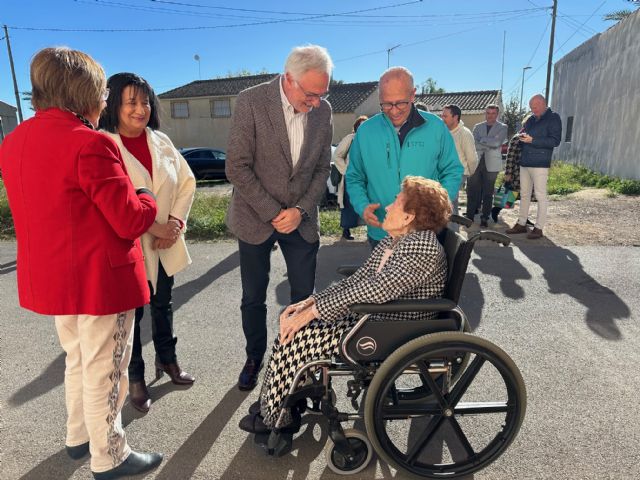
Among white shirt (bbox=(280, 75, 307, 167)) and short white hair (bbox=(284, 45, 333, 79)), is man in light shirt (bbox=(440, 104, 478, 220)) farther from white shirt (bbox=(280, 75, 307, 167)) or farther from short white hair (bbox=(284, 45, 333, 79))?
short white hair (bbox=(284, 45, 333, 79))

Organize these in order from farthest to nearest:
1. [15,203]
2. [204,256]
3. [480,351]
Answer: [204,256], [480,351], [15,203]

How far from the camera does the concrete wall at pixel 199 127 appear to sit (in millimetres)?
29828

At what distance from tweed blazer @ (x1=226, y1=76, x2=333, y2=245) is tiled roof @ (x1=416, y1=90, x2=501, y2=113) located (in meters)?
32.4

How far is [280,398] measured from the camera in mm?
2162

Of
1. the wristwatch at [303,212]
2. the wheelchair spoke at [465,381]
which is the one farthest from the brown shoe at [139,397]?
the wheelchair spoke at [465,381]

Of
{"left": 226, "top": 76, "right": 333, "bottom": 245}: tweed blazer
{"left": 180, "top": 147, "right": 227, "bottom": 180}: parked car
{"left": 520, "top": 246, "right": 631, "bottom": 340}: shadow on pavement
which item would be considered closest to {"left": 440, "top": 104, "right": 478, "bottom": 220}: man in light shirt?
{"left": 520, "top": 246, "right": 631, "bottom": 340}: shadow on pavement

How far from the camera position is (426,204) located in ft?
7.20

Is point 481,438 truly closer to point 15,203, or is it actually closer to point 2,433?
point 15,203

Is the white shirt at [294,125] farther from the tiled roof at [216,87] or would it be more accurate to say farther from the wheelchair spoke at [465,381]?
the tiled roof at [216,87]

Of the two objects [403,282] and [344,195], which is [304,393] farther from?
[344,195]

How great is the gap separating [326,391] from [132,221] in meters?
1.15

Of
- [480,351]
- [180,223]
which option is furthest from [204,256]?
[480,351]

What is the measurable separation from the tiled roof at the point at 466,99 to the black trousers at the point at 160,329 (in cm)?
3278

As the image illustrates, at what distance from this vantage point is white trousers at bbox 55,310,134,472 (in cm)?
191
